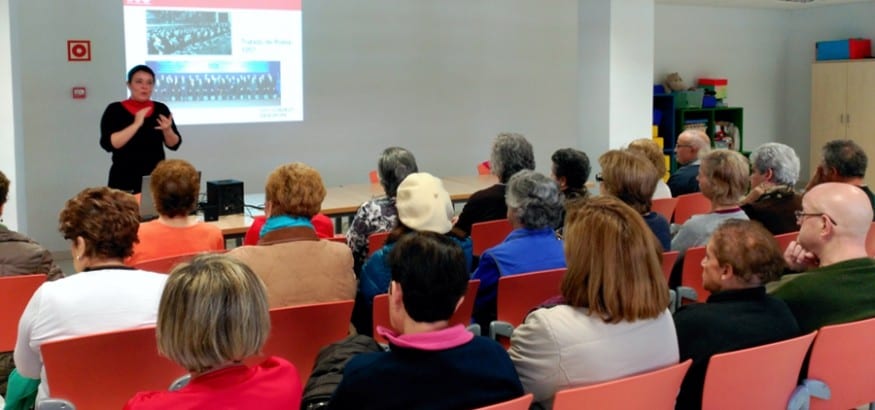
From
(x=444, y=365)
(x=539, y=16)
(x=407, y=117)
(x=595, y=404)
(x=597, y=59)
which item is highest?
(x=539, y=16)

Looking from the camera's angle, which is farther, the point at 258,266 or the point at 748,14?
the point at 748,14

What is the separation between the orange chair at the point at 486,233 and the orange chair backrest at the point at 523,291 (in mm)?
1200

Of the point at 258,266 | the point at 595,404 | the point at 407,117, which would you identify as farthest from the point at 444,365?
the point at 407,117

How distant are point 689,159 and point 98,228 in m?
4.58

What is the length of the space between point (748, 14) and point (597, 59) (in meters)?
4.46

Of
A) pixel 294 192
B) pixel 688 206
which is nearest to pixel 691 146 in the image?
pixel 688 206

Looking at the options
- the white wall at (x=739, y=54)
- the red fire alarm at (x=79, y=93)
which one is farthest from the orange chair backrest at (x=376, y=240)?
the white wall at (x=739, y=54)

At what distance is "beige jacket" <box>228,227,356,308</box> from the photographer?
317cm

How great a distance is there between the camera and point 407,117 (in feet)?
29.5

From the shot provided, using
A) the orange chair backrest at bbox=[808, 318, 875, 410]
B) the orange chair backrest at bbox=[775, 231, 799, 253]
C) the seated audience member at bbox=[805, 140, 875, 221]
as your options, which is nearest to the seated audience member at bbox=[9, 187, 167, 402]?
the orange chair backrest at bbox=[808, 318, 875, 410]

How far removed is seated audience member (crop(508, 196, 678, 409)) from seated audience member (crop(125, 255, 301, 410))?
707 millimetres

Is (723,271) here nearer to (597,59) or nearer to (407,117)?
(597,59)

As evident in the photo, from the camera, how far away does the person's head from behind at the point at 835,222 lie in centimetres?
283

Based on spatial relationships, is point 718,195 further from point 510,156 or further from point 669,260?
point 510,156
